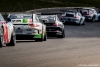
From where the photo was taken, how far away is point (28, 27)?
20.6m

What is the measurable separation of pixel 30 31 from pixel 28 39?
0.45 metres

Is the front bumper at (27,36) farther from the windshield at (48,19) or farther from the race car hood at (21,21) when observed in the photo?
the windshield at (48,19)

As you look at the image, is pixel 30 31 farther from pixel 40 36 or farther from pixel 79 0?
pixel 79 0

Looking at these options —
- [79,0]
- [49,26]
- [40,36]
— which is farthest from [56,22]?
[79,0]

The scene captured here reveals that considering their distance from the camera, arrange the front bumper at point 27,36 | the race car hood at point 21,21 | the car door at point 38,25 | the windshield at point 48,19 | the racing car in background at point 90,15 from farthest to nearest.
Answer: the racing car in background at point 90,15, the windshield at point 48,19, the car door at point 38,25, the race car hood at point 21,21, the front bumper at point 27,36

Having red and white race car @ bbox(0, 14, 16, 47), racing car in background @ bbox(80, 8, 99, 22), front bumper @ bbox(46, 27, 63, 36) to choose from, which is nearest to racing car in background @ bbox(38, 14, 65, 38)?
front bumper @ bbox(46, 27, 63, 36)

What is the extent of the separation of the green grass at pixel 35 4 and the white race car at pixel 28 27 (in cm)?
4577

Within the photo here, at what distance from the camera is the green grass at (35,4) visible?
230 ft

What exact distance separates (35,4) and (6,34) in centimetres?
5888

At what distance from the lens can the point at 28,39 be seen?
68.7 feet

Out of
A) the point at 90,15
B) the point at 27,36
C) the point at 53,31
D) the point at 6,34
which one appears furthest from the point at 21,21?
the point at 90,15

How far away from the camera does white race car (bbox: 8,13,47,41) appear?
806 inches

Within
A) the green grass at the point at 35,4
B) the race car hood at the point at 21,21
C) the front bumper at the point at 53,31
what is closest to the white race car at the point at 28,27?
the race car hood at the point at 21,21

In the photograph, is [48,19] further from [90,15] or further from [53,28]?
[90,15]
